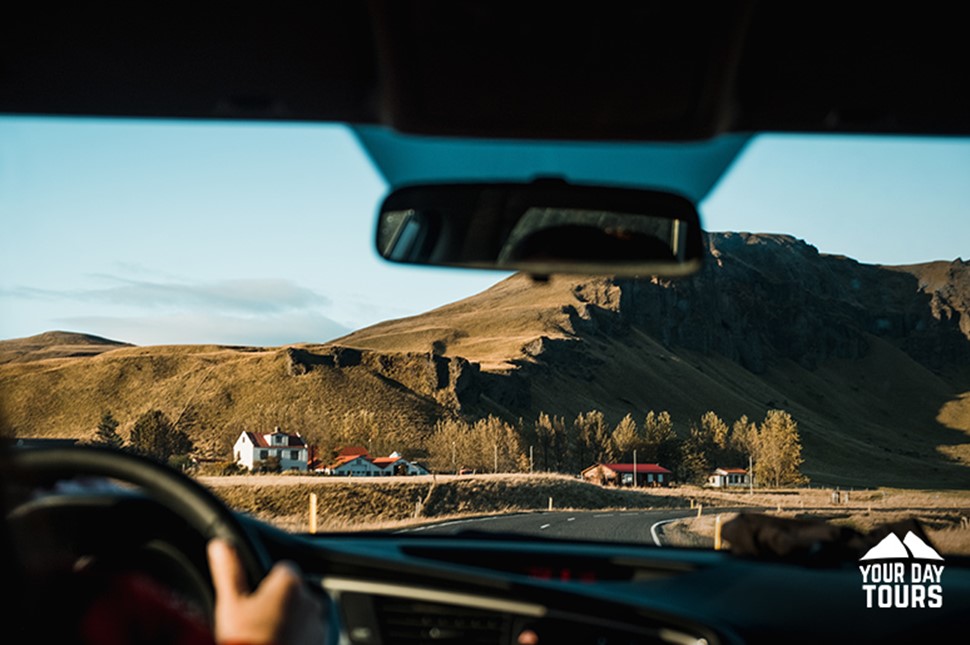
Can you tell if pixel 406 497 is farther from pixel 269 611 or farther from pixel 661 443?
pixel 269 611

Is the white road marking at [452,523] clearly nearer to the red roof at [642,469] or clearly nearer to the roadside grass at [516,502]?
the roadside grass at [516,502]

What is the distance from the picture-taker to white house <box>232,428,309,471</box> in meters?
6.29

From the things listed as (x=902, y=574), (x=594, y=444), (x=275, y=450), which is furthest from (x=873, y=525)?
(x=594, y=444)

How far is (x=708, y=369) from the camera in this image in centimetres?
5731

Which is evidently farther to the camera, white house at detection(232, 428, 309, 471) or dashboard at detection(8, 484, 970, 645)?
white house at detection(232, 428, 309, 471)

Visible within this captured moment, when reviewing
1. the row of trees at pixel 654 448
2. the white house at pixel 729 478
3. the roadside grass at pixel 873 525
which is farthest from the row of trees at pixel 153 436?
the white house at pixel 729 478

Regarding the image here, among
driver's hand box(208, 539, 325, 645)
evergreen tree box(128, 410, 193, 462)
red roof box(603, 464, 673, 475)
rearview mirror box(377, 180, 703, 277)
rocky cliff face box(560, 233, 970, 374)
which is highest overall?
rocky cliff face box(560, 233, 970, 374)

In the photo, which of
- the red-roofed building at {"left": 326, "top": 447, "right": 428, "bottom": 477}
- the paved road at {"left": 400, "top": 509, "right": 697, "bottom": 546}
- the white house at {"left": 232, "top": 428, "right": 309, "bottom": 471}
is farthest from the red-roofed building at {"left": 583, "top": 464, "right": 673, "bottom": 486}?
the white house at {"left": 232, "top": 428, "right": 309, "bottom": 471}

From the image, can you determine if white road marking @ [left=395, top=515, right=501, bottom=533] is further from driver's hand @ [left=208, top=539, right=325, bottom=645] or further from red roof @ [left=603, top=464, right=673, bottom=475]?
driver's hand @ [left=208, top=539, right=325, bottom=645]

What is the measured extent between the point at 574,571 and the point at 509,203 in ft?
5.84

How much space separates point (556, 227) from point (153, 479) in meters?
1.25

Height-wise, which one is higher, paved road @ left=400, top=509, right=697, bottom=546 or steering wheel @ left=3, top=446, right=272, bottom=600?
steering wheel @ left=3, top=446, right=272, bottom=600

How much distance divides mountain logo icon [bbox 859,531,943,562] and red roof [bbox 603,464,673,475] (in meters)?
3.19

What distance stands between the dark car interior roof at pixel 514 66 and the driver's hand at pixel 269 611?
1.03m
